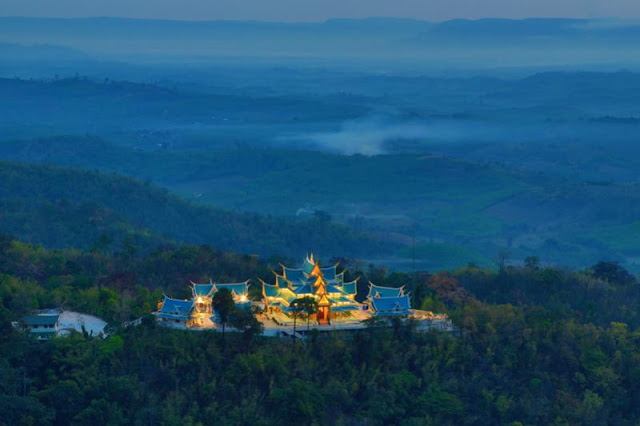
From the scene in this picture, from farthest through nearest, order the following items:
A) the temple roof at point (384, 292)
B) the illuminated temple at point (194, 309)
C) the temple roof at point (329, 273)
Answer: the temple roof at point (329, 273) < the temple roof at point (384, 292) < the illuminated temple at point (194, 309)

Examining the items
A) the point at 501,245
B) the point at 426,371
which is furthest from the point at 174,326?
the point at 501,245

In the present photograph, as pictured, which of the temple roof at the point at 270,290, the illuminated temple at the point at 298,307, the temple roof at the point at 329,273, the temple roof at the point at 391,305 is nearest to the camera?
the illuminated temple at the point at 298,307

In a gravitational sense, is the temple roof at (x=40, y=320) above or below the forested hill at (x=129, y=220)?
above

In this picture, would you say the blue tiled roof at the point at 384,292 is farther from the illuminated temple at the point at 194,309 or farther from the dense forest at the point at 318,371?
the illuminated temple at the point at 194,309

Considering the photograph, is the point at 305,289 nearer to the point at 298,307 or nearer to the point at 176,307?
the point at 298,307

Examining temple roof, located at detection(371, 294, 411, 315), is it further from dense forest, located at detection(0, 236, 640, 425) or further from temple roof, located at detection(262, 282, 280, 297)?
temple roof, located at detection(262, 282, 280, 297)

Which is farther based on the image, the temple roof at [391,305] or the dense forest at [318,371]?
the temple roof at [391,305]

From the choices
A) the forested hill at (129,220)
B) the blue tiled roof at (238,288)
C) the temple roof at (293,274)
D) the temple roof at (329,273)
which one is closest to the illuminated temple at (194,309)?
the blue tiled roof at (238,288)
